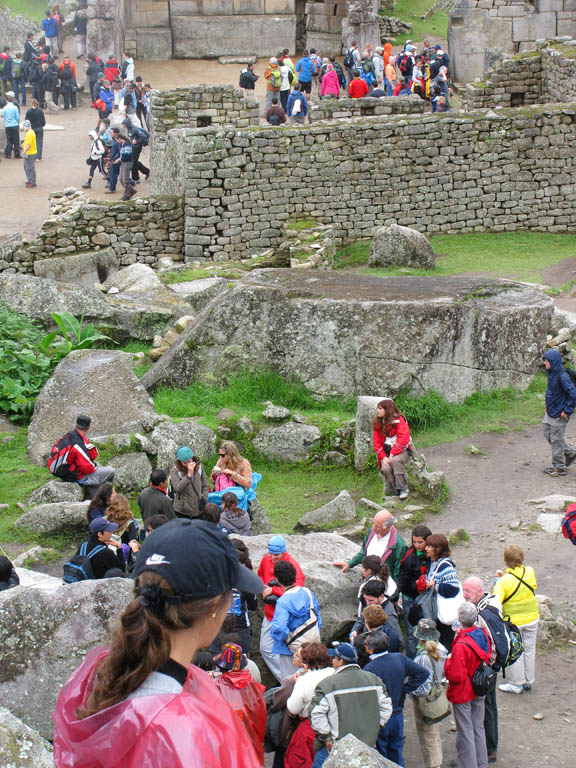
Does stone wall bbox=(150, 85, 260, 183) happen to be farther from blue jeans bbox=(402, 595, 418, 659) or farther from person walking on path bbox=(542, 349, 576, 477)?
blue jeans bbox=(402, 595, 418, 659)

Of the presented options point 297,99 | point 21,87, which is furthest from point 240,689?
point 21,87

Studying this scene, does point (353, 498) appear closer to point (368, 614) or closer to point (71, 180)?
point (368, 614)

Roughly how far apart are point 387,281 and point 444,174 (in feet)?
21.2

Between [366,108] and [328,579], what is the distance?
14.8m

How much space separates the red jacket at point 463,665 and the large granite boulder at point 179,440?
15.3 feet

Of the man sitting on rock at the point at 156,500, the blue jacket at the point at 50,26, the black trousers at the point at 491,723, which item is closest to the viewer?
the black trousers at the point at 491,723

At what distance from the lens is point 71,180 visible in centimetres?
2145

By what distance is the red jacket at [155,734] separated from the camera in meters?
2.14

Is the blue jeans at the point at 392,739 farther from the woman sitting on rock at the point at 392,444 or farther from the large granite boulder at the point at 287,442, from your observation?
the large granite boulder at the point at 287,442

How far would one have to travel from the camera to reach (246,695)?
485cm

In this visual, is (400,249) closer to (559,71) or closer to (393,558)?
(559,71)

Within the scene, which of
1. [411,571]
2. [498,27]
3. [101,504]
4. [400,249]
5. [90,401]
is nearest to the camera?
[411,571]

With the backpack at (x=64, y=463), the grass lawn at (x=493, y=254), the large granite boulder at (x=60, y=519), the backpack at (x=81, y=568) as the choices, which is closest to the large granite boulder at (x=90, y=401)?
the backpack at (x=64, y=463)

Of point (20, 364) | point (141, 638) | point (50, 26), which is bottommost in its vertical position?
point (20, 364)
